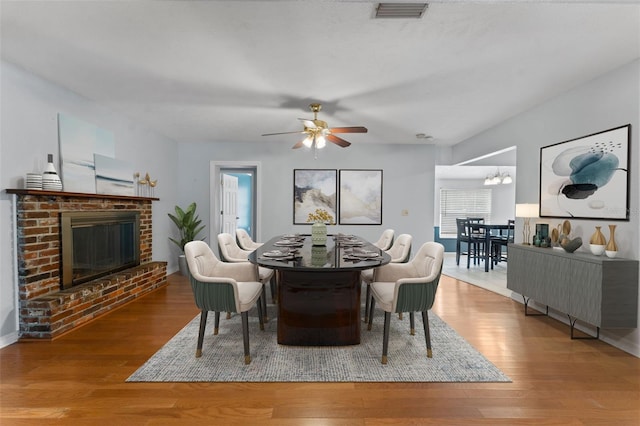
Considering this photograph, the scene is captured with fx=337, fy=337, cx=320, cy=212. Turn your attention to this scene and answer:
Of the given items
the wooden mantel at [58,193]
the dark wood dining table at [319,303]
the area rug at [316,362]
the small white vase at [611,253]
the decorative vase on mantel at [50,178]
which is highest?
the decorative vase on mantel at [50,178]

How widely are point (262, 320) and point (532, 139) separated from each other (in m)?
3.58

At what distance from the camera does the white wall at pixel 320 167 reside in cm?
608

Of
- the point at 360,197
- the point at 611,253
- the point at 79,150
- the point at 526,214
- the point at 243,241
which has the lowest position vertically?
the point at 243,241

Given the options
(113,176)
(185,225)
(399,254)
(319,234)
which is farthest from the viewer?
(185,225)

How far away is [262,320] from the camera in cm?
305

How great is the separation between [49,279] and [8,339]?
21.0 inches

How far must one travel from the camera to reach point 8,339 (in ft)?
8.93

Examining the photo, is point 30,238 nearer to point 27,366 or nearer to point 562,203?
point 27,366

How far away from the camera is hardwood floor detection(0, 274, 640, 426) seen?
1829 millimetres

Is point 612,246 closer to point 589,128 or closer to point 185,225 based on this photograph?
point 589,128

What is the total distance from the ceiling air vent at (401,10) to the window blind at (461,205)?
7.74 metres

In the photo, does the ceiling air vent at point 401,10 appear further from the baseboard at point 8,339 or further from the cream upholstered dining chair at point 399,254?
the baseboard at point 8,339

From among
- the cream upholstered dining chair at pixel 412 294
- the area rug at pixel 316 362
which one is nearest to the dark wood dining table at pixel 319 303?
the area rug at pixel 316 362

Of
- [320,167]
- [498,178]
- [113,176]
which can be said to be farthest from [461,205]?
[113,176]
